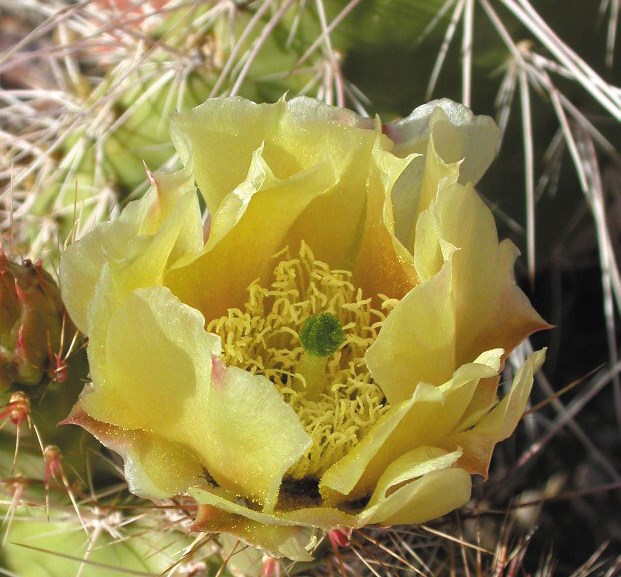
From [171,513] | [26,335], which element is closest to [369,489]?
[171,513]

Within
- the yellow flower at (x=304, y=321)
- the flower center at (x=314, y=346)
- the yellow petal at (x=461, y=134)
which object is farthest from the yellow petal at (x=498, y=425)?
the yellow petal at (x=461, y=134)

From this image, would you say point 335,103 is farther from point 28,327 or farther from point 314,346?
point 28,327

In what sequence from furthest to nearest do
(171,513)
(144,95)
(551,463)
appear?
1. (551,463)
2. (144,95)
3. (171,513)

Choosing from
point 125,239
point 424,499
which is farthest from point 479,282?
point 125,239

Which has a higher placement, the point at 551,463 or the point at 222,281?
the point at 222,281

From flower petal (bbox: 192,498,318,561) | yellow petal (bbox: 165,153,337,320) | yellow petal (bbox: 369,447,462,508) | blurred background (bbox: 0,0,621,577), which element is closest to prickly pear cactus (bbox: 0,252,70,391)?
blurred background (bbox: 0,0,621,577)

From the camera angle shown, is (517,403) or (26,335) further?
(26,335)

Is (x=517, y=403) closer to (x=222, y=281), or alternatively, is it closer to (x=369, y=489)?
(x=369, y=489)

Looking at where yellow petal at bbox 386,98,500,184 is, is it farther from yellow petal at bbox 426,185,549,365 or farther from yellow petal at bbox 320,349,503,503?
yellow petal at bbox 320,349,503,503

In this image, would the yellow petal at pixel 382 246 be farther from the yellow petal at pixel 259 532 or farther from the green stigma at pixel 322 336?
the yellow petal at pixel 259 532
